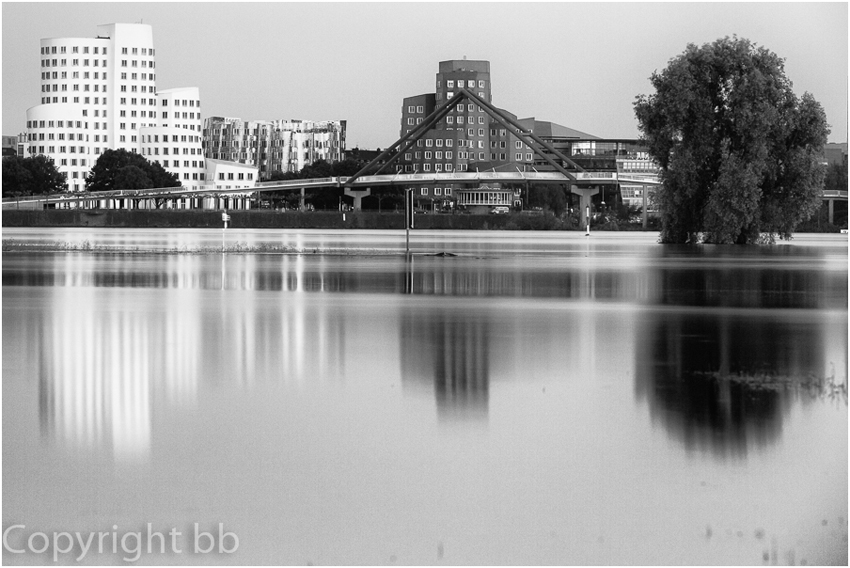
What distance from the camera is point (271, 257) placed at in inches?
1789

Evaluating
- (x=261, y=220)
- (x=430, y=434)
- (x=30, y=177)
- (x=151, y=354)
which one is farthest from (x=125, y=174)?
(x=430, y=434)

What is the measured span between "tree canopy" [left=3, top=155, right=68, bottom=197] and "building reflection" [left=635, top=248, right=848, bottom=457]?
157m

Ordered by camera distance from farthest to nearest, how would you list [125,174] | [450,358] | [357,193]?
[125,174], [357,193], [450,358]

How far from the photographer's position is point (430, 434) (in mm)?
9500

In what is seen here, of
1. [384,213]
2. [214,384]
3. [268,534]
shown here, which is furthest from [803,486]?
[384,213]

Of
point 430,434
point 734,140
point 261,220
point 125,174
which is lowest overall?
point 430,434

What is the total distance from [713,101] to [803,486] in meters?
57.3

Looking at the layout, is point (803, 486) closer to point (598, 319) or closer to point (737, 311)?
point (598, 319)

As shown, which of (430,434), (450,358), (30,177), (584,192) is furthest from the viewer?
(30,177)

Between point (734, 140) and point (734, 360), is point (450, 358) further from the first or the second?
point (734, 140)

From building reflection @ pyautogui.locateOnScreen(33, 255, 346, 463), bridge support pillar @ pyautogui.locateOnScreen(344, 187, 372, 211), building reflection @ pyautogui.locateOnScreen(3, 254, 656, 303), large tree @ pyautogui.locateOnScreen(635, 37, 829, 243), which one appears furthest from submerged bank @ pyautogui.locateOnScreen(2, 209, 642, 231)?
building reflection @ pyautogui.locateOnScreen(33, 255, 346, 463)

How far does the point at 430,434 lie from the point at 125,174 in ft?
566

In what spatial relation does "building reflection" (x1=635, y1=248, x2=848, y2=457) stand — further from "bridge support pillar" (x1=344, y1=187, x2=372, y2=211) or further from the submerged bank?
"bridge support pillar" (x1=344, y1=187, x2=372, y2=211)

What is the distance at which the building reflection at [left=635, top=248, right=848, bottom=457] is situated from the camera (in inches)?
394
